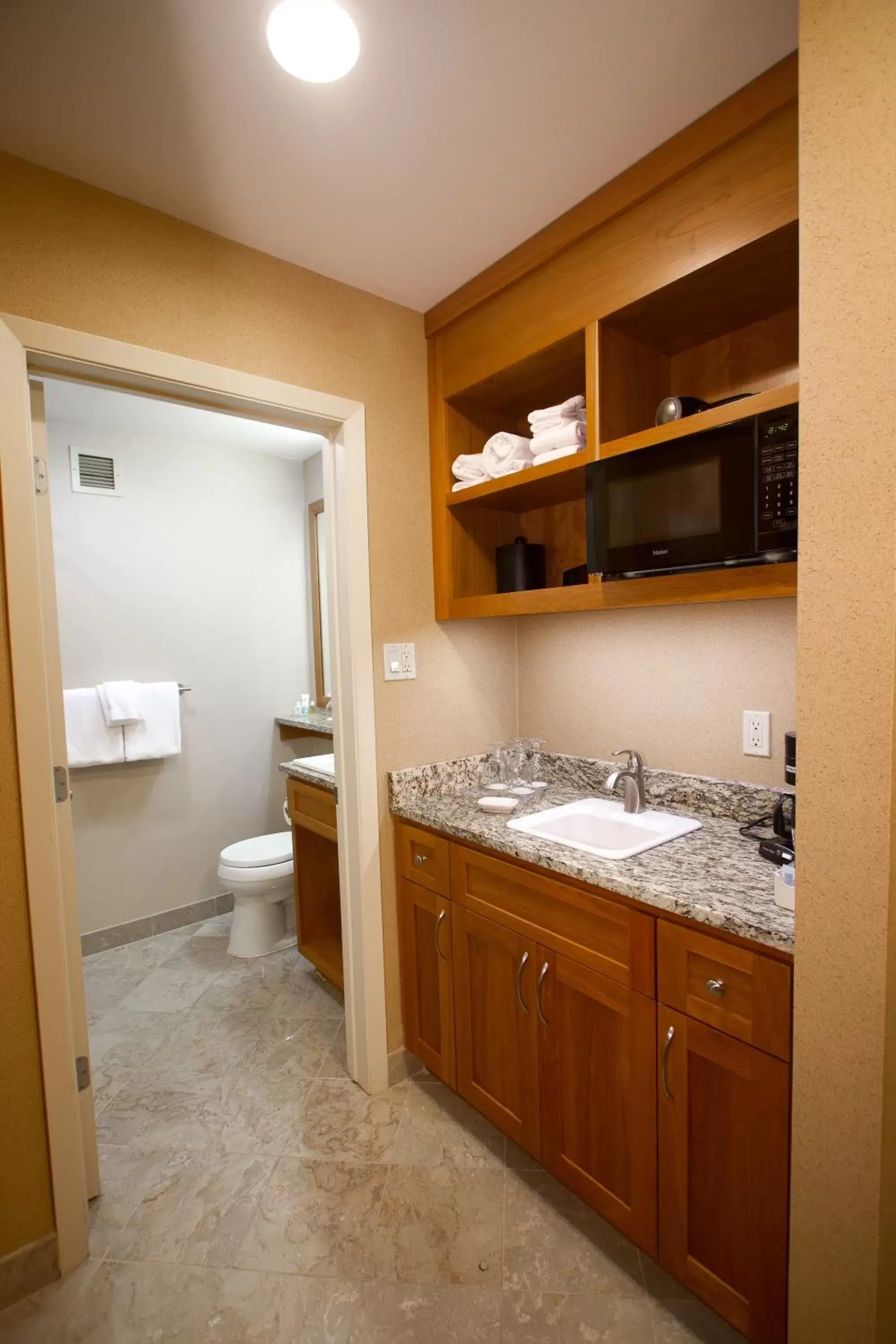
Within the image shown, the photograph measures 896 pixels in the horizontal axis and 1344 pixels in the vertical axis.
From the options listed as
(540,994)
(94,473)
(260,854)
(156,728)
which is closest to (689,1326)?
(540,994)

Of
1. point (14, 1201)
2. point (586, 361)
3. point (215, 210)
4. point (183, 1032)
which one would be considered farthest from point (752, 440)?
point (183, 1032)

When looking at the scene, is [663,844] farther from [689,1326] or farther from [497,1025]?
[689,1326]

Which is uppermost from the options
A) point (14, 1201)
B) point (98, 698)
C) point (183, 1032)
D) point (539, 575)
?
point (539, 575)

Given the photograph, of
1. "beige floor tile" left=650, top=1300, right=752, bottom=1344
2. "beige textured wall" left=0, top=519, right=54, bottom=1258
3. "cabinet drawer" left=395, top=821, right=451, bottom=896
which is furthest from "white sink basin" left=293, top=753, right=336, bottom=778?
"beige floor tile" left=650, top=1300, right=752, bottom=1344

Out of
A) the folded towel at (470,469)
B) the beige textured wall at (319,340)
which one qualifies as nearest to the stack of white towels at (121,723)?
the beige textured wall at (319,340)

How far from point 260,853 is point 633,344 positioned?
2496 mm

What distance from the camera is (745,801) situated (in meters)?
1.64

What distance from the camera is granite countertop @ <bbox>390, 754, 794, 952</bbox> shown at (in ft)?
3.72

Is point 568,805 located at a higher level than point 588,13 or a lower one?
lower

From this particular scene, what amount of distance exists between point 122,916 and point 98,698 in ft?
3.54

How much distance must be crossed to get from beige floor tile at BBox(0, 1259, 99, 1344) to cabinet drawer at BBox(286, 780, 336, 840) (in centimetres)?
124

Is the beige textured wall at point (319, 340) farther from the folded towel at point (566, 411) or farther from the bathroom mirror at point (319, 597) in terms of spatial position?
the bathroom mirror at point (319, 597)

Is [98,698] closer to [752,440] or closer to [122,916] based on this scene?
[122,916]

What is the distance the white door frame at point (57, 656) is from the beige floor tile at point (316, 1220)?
31 centimetres
